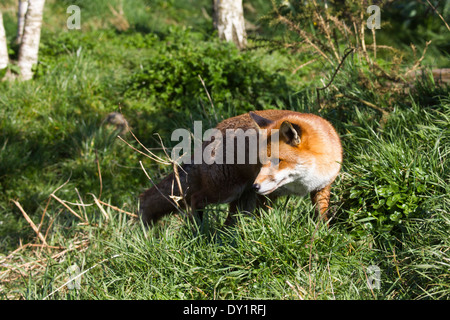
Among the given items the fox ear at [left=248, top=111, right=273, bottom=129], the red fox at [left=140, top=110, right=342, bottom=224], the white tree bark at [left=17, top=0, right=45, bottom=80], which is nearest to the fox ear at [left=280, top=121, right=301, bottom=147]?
the red fox at [left=140, top=110, right=342, bottom=224]

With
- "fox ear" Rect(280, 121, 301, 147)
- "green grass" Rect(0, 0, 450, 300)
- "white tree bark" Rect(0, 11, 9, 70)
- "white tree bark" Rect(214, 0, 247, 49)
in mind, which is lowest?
"green grass" Rect(0, 0, 450, 300)

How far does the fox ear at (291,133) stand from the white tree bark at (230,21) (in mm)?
5418

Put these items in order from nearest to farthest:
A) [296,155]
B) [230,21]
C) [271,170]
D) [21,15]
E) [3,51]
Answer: [271,170], [296,155], [3,51], [21,15], [230,21]

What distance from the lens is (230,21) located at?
891 cm

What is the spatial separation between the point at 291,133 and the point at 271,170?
0.35 m

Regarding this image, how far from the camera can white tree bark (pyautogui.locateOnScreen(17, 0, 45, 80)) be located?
25.7 feet

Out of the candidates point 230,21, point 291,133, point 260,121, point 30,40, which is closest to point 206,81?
point 230,21

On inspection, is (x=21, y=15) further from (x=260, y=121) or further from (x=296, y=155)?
(x=296, y=155)

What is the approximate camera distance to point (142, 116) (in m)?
7.47

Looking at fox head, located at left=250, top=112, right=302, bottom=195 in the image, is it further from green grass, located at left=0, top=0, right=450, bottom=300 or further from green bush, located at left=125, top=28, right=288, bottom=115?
green bush, located at left=125, top=28, right=288, bottom=115

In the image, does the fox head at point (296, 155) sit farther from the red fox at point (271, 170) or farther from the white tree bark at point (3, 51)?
the white tree bark at point (3, 51)

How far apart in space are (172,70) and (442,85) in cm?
405

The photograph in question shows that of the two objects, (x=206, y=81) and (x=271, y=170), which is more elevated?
(x=206, y=81)

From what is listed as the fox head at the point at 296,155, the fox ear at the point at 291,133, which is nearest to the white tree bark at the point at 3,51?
the fox head at the point at 296,155
